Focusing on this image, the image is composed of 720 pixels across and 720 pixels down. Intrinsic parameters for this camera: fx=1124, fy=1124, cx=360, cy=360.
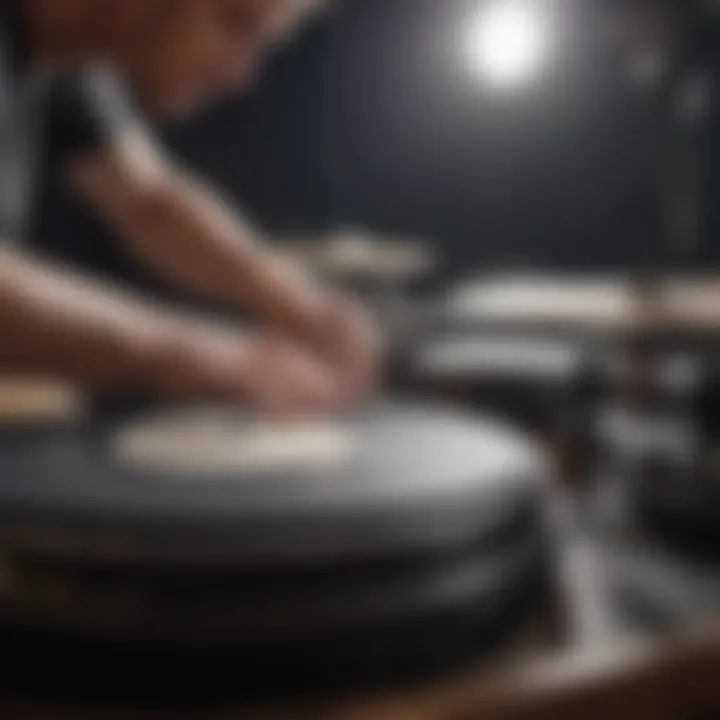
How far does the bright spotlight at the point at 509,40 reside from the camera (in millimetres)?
1229

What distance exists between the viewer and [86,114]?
1095 mm

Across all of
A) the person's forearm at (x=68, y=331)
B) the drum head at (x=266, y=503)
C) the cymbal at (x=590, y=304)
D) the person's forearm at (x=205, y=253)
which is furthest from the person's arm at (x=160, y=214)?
the drum head at (x=266, y=503)

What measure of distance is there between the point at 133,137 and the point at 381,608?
80cm

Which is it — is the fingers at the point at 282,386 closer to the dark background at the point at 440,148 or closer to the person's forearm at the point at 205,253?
the person's forearm at the point at 205,253

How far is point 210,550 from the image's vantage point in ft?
1.49

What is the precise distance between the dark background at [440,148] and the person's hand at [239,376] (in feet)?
1.45

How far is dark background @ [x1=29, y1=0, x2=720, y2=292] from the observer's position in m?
1.20

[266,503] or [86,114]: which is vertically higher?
[86,114]

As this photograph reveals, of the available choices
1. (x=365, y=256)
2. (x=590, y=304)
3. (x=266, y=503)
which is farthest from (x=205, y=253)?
(x=266, y=503)

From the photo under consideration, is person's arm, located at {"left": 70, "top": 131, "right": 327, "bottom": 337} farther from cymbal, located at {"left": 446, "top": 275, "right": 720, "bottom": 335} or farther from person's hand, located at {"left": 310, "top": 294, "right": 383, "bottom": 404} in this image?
cymbal, located at {"left": 446, "top": 275, "right": 720, "bottom": 335}

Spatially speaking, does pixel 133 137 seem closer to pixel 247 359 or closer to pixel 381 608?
pixel 247 359

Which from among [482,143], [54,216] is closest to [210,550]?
[54,216]

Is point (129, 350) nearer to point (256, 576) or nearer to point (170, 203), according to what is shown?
point (256, 576)

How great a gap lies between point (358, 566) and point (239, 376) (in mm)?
311
